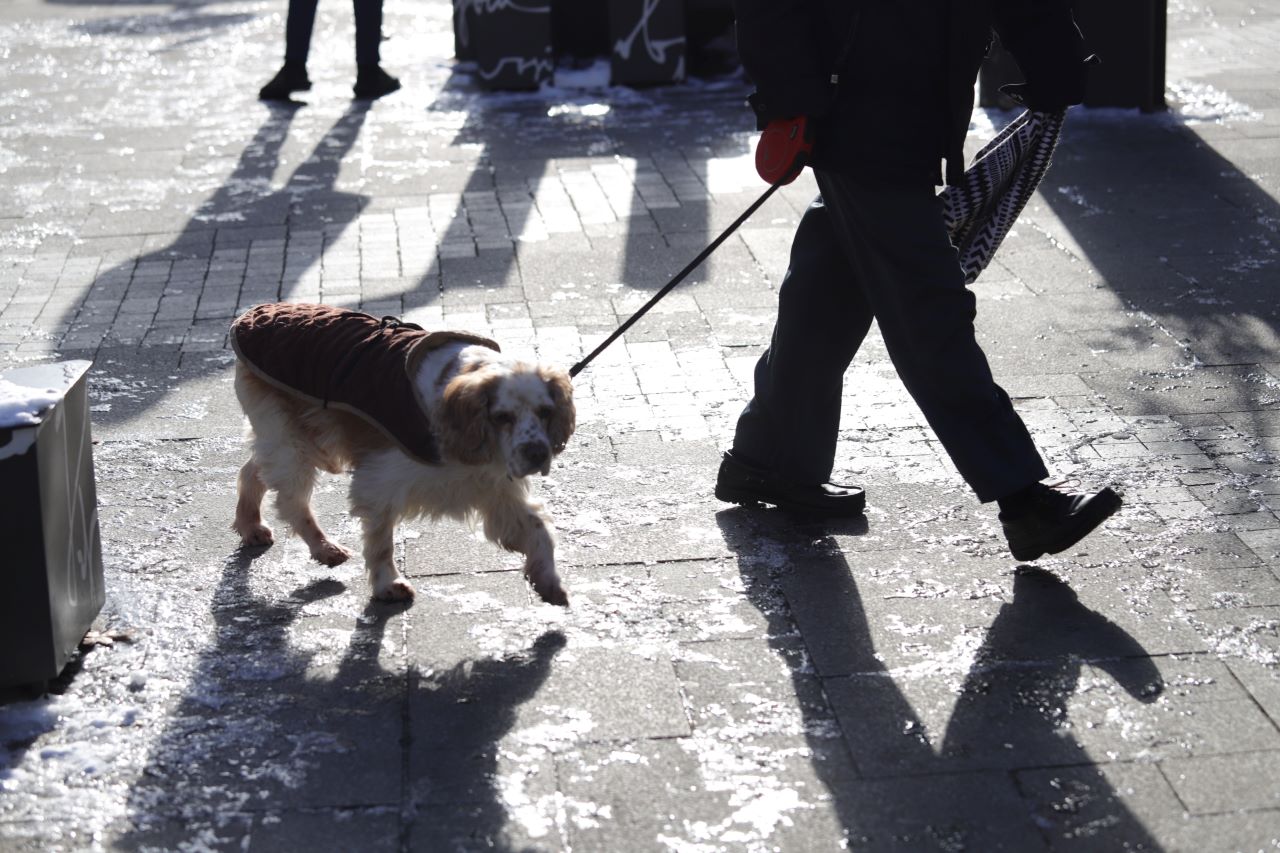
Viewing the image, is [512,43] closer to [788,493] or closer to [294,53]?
[294,53]

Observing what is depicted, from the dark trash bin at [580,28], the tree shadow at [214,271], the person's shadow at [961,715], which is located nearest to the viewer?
the person's shadow at [961,715]

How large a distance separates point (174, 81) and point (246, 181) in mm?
4132

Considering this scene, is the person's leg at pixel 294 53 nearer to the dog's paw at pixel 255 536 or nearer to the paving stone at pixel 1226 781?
the dog's paw at pixel 255 536

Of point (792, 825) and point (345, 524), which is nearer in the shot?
point (792, 825)

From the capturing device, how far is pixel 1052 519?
13.5ft

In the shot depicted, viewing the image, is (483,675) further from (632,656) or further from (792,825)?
(792,825)

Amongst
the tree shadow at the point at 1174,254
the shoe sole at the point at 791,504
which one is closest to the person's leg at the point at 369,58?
the tree shadow at the point at 1174,254

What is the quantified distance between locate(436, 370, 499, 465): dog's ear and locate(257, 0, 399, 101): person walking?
8.61m

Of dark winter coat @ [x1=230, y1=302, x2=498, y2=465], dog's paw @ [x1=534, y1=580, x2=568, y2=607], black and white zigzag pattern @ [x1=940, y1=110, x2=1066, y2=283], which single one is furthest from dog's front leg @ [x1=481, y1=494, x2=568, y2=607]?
black and white zigzag pattern @ [x1=940, y1=110, x2=1066, y2=283]

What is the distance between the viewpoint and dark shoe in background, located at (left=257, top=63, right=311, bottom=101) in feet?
39.0

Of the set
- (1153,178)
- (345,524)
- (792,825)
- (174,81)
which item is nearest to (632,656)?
(792,825)

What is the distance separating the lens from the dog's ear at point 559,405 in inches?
151

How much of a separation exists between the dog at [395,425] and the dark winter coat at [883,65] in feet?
3.33

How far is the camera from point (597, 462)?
206 inches
